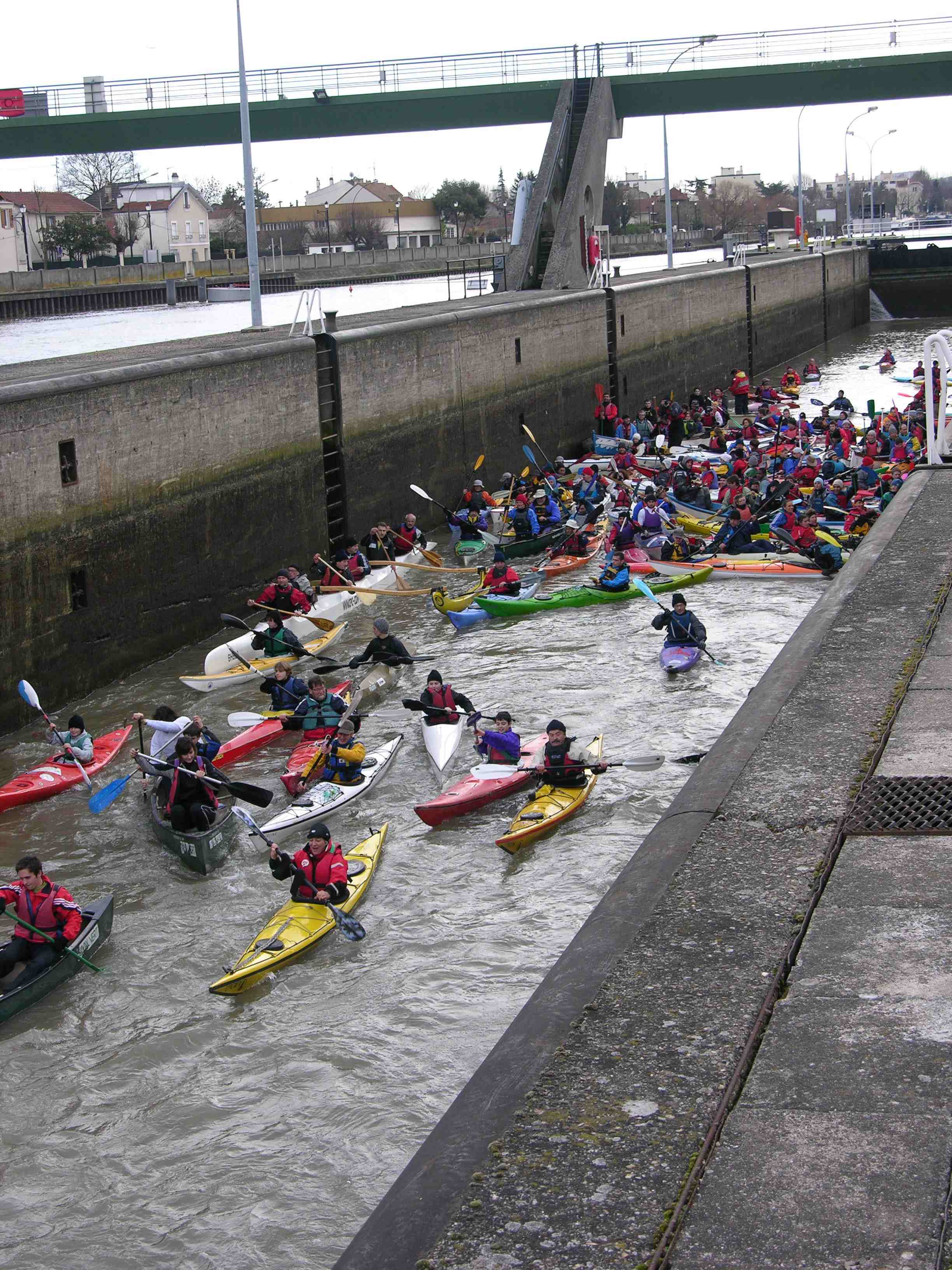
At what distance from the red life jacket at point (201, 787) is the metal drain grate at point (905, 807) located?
609 cm

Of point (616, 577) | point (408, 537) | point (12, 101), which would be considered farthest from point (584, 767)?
point (12, 101)

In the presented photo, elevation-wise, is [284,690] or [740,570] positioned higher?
[740,570]

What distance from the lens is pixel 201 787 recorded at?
1191 centimetres

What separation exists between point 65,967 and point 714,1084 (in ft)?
18.6

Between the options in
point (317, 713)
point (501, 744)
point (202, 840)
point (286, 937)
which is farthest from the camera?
point (317, 713)

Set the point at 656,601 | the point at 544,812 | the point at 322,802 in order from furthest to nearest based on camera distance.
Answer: the point at 656,601, the point at 322,802, the point at 544,812

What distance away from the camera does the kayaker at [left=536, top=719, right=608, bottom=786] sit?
11969mm

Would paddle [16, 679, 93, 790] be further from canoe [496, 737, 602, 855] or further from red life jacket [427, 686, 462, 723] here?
canoe [496, 737, 602, 855]

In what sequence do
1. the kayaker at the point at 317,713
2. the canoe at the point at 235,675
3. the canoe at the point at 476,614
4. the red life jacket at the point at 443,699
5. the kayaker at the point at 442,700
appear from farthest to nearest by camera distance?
1. the canoe at the point at 476,614
2. the canoe at the point at 235,675
3. the kayaker at the point at 317,713
4. the red life jacket at the point at 443,699
5. the kayaker at the point at 442,700

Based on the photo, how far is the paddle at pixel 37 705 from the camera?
13.1m

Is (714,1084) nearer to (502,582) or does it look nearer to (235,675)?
(235,675)

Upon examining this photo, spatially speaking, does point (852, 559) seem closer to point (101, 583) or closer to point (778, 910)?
point (778, 910)

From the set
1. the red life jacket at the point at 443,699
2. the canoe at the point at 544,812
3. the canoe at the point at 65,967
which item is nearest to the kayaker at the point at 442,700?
the red life jacket at the point at 443,699

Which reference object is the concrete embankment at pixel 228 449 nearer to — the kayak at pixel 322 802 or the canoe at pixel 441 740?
the kayak at pixel 322 802
